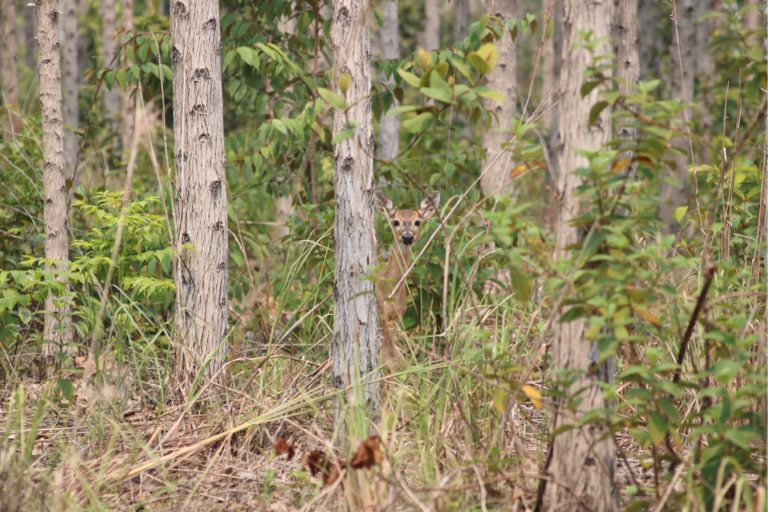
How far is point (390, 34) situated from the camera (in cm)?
854

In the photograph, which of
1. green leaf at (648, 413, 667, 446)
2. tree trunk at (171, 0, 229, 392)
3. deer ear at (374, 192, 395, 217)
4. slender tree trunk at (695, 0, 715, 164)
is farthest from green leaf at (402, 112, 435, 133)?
slender tree trunk at (695, 0, 715, 164)

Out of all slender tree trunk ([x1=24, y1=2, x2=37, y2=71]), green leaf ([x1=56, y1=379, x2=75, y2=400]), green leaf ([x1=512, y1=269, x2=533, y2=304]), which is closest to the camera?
green leaf ([x1=512, y1=269, x2=533, y2=304])

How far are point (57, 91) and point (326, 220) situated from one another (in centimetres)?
198

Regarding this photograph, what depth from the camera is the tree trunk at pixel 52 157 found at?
403 centimetres

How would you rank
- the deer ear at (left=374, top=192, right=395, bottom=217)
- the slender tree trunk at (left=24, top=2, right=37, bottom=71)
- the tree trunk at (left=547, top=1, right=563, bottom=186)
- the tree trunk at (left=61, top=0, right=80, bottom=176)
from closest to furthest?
the tree trunk at (left=547, top=1, right=563, bottom=186), the deer ear at (left=374, top=192, right=395, bottom=217), the tree trunk at (left=61, top=0, right=80, bottom=176), the slender tree trunk at (left=24, top=2, right=37, bottom=71)

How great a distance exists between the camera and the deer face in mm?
5605

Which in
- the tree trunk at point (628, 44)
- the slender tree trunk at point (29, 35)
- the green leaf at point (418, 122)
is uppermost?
the slender tree trunk at point (29, 35)

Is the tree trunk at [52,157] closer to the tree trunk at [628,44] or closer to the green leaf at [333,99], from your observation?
the green leaf at [333,99]

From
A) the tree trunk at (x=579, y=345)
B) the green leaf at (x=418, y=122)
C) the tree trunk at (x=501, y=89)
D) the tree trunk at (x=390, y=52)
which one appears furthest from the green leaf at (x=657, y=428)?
the tree trunk at (x=390, y=52)

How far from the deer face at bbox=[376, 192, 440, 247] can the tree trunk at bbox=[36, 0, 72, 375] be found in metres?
2.61

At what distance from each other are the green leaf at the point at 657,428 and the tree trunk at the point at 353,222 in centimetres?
125

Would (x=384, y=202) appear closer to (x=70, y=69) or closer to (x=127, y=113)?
(x=127, y=113)

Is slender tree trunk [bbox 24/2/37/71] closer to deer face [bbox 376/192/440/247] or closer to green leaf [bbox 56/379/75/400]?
deer face [bbox 376/192/440/247]

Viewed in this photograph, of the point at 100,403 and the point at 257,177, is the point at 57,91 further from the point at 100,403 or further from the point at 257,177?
the point at 100,403
